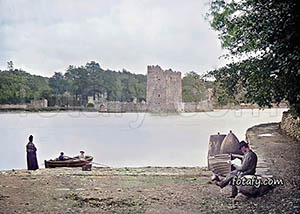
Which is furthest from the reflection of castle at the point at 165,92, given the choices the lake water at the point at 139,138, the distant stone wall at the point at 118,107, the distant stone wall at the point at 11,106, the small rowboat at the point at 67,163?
the small rowboat at the point at 67,163

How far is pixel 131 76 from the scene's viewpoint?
39.0 meters

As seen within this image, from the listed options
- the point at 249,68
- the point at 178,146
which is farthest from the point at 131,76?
the point at 249,68

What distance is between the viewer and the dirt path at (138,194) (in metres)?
3.98

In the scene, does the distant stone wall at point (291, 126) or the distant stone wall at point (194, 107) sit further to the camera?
the distant stone wall at point (194, 107)

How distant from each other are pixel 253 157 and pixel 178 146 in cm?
1107

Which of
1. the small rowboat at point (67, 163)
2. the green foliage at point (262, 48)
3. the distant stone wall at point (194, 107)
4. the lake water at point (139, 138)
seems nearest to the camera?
the green foliage at point (262, 48)

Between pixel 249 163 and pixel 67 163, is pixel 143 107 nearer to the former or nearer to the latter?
pixel 67 163

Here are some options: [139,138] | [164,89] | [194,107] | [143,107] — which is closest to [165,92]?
[164,89]

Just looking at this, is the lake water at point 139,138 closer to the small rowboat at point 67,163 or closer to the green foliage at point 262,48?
the small rowboat at point 67,163

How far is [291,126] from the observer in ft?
26.1

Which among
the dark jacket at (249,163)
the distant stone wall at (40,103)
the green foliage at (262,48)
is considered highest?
the green foliage at (262,48)

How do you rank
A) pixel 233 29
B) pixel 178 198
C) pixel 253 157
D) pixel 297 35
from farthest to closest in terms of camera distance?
pixel 233 29 → pixel 178 198 → pixel 253 157 → pixel 297 35

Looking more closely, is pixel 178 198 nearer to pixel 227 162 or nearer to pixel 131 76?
pixel 227 162

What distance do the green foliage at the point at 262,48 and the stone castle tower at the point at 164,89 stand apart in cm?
1612
